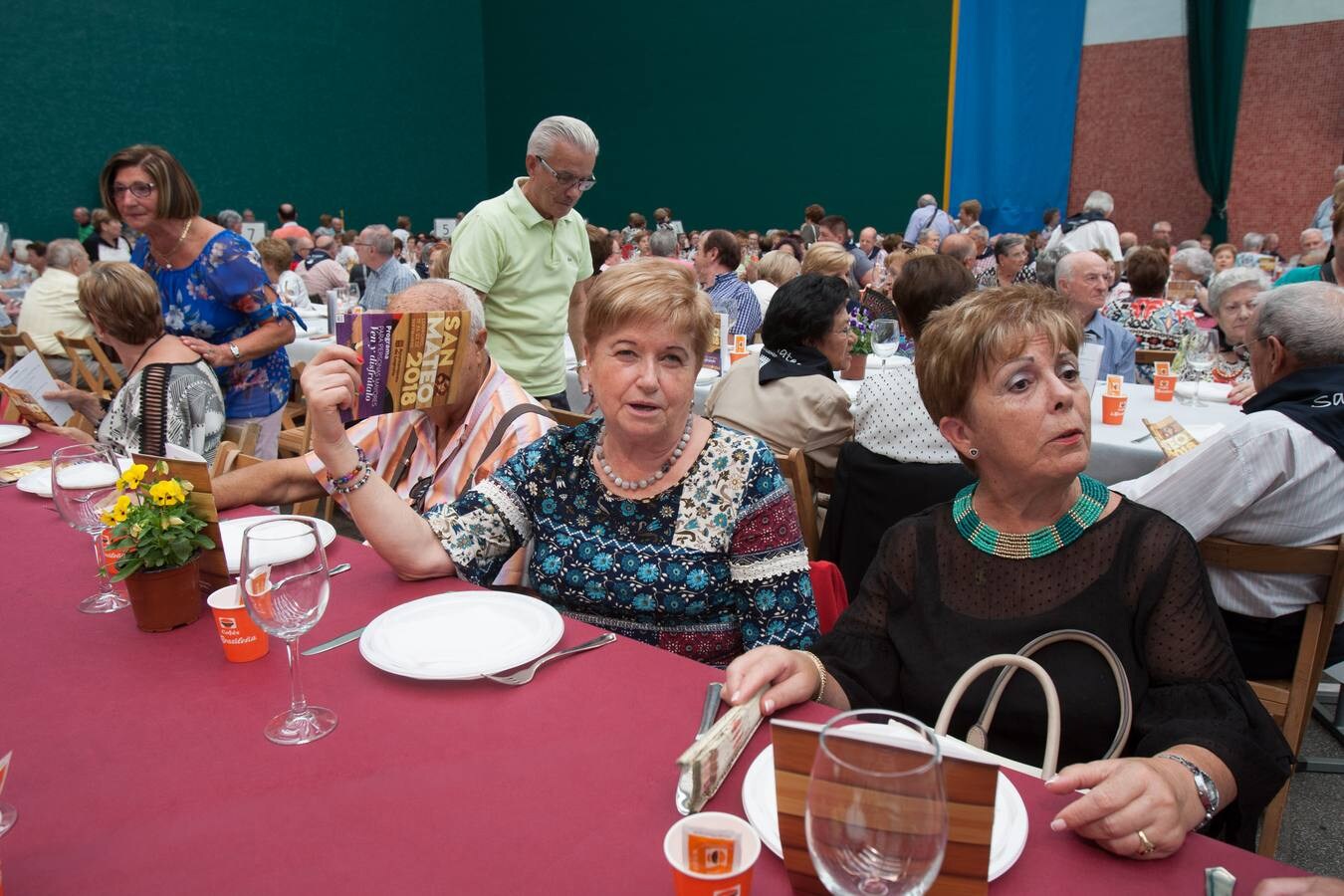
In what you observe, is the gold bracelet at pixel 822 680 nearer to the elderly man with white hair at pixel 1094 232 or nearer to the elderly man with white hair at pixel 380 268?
the elderly man with white hair at pixel 380 268

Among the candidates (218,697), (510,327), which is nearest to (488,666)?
(218,697)

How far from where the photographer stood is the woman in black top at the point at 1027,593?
4.05 feet

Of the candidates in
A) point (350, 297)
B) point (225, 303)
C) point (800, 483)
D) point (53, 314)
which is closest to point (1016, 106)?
point (350, 297)

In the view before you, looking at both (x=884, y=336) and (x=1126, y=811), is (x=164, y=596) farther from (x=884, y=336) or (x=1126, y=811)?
(x=884, y=336)

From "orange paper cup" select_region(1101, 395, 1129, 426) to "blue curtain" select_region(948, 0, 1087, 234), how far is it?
35.6 feet

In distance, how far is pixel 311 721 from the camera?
3.78 feet

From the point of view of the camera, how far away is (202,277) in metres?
3.13

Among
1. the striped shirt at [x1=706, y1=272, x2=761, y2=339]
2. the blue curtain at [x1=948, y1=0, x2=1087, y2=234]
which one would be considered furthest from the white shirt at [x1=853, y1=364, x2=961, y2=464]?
the blue curtain at [x1=948, y1=0, x2=1087, y2=234]

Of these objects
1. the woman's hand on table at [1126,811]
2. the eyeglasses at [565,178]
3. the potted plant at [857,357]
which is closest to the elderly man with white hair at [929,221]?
the potted plant at [857,357]

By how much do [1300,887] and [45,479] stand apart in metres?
2.49

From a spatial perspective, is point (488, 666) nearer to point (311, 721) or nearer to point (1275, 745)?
point (311, 721)

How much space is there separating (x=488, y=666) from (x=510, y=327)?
238 centimetres

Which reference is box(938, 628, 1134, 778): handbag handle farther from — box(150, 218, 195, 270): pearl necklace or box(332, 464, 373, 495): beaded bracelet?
box(150, 218, 195, 270): pearl necklace

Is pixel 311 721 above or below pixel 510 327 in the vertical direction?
below
